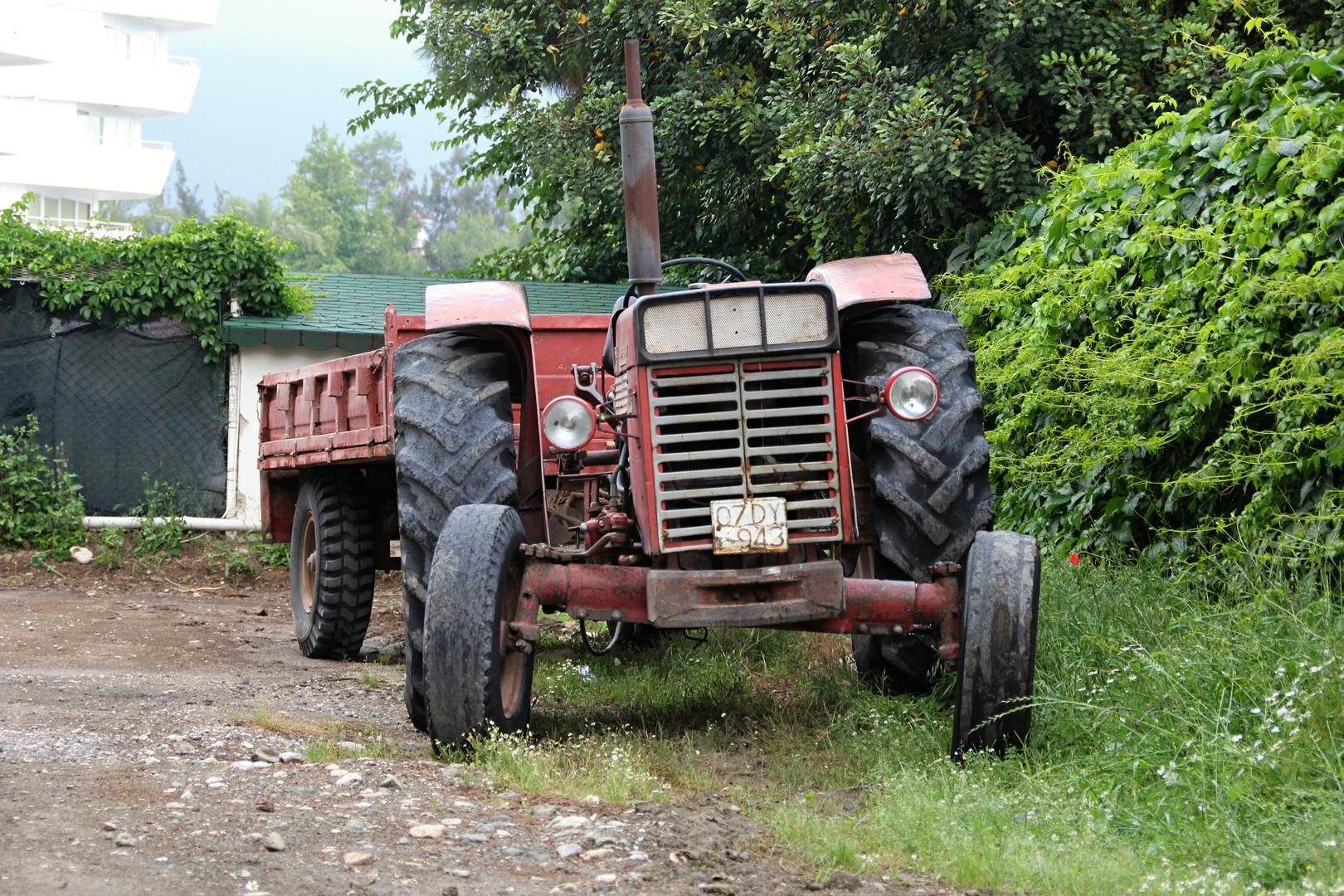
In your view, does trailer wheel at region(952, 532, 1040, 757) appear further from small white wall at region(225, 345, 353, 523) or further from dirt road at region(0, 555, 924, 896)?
small white wall at region(225, 345, 353, 523)

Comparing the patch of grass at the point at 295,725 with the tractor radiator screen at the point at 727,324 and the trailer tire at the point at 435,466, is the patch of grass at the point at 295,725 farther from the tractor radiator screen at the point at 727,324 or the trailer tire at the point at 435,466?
the tractor radiator screen at the point at 727,324

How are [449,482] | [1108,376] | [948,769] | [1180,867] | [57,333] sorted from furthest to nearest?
[57,333], [1108,376], [449,482], [948,769], [1180,867]

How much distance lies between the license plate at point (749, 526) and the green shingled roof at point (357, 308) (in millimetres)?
7145

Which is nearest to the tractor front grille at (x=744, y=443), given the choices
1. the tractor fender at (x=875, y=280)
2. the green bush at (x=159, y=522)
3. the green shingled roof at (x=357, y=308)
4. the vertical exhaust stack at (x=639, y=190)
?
the tractor fender at (x=875, y=280)

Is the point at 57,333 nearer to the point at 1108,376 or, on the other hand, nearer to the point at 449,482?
the point at 449,482

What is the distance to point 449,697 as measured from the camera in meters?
4.48

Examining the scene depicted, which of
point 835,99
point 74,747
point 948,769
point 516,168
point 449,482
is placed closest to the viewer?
point 948,769

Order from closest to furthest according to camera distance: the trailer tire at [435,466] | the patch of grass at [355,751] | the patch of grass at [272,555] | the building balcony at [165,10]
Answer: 1. the patch of grass at [355,751]
2. the trailer tire at [435,466]
3. the patch of grass at [272,555]
4. the building balcony at [165,10]

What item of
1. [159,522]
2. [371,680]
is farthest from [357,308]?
[371,680]

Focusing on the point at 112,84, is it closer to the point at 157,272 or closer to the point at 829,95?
the point at 157,272

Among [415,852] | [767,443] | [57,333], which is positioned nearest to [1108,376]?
[767,443]

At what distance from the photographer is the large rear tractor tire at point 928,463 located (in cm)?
488

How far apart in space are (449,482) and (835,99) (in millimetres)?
6520

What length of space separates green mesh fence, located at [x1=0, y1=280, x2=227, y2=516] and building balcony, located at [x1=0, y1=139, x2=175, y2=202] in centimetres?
4456
